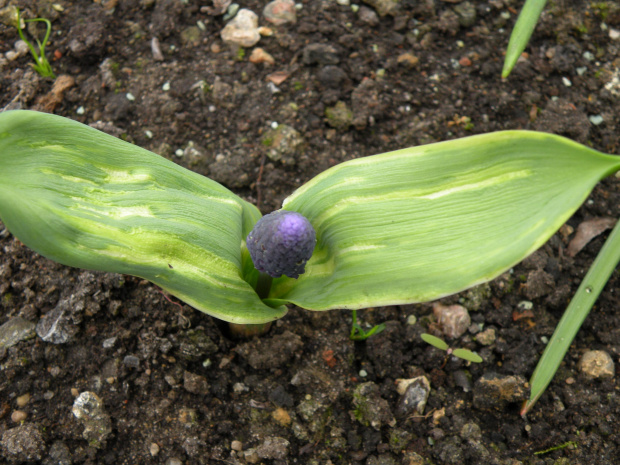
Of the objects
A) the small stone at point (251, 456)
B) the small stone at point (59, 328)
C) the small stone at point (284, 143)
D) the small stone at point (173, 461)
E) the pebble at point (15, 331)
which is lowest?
the small stone at point (173, 461)

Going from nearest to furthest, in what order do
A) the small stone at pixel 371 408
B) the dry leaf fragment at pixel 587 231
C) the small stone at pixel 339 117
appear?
the small stone at pixel 371 408 < the dry leaf fragment at pixel 587 231 < the small stone at pixel 339 117

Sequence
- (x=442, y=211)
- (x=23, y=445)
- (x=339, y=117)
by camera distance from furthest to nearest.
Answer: (x=339, y=117) → (x=23, y=445) → (x=442, y=211)

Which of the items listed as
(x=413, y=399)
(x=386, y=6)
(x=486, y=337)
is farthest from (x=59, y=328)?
(x=386, y=6)

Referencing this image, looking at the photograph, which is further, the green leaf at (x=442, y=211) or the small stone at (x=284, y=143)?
the small stone at (x=284, y=143)

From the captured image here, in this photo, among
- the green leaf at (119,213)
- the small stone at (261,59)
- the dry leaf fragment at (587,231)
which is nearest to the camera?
the green leaf at (119,213)

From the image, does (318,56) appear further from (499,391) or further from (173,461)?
(173,461)

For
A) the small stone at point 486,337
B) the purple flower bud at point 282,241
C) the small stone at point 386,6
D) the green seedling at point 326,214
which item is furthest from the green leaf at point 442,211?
the small stone at point 386,6

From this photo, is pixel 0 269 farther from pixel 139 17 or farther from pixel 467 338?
pixel 467 338

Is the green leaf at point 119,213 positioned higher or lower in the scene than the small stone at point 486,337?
higher

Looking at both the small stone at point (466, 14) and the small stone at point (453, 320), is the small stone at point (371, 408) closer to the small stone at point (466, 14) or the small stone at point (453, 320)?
the small stone at point (453, 320)
